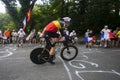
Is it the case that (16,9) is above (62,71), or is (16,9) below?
above

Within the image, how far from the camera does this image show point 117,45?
22578mm

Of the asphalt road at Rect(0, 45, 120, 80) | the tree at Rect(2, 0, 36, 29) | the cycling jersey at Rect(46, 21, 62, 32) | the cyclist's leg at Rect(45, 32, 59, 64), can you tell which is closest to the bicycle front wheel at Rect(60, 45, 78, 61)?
the asphalt road at Rect(0, 45, 120, 80)

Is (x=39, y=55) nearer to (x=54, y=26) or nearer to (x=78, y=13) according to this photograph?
(x=54, y=26)

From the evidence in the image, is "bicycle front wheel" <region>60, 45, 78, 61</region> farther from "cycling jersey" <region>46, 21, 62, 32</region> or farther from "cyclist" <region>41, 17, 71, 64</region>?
"cycling jersey" <region>46, 21, 62, 32</region>

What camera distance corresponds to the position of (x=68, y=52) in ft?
39.2

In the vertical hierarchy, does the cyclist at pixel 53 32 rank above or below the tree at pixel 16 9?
below

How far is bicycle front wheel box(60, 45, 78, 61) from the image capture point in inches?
468

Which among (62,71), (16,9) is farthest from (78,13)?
(62,71)

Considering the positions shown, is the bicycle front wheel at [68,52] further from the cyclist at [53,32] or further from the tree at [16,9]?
the tree at [16,9]

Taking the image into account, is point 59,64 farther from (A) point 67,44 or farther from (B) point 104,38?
(B) point 104,38

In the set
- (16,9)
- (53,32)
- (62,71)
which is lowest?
(62,71)

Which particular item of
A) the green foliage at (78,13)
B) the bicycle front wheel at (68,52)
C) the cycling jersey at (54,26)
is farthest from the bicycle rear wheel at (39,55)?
the green foliage at (78,13)

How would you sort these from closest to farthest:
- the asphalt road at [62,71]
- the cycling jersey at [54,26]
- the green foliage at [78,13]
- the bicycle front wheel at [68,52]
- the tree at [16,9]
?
1. the asphalt road at [62,71]
2. the cycling jersey at [54,26]
3. the bicycle front wheel at [68,52]
4. the green foliage at [78,13]
5. the tree at [16,9]

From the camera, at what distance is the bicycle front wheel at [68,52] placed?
1188 centimetres
